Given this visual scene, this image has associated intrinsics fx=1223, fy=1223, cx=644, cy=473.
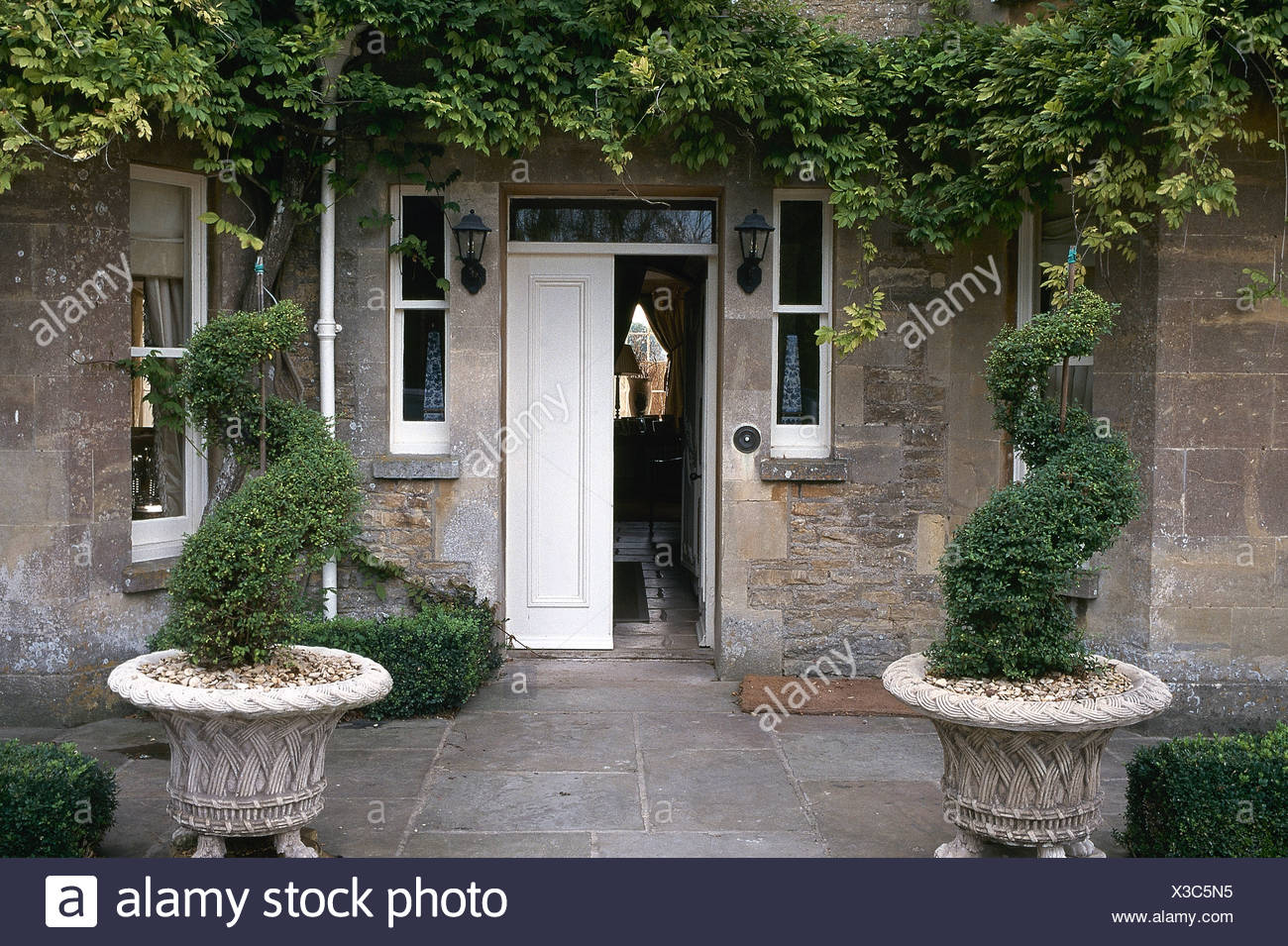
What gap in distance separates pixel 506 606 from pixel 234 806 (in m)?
3.82

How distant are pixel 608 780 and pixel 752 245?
11.3ft

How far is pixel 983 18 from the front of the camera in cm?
747

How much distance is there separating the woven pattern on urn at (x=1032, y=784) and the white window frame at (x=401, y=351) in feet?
14.1

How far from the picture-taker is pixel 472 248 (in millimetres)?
7594

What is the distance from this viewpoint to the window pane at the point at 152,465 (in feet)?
24.1

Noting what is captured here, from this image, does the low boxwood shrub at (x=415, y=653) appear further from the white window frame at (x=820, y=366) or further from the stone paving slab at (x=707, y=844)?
the white window frame at (x=820, y=366)

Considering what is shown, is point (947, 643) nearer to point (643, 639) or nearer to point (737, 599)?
point (737, 599)

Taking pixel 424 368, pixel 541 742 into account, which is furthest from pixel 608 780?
pixel 424 368

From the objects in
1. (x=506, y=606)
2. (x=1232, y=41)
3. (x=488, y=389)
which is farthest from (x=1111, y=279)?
(x=506, y=606)

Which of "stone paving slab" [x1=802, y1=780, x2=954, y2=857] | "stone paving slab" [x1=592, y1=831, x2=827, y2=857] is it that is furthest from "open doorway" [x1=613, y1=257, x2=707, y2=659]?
"stone paving slab" [x1=592, y1=831, x2=827, y2=857]

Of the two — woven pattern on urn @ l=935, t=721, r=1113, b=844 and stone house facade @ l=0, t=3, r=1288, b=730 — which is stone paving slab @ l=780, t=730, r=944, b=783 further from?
woven pattern on urn @ l=935, t=721, r=1113, b=844

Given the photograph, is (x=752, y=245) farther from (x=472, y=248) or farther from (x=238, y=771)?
(x=238, y=771)

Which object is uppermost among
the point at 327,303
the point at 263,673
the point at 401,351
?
the point at 327,303

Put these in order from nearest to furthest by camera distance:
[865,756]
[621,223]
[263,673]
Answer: [263,673], [865,756], [621,223]
